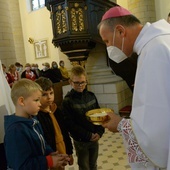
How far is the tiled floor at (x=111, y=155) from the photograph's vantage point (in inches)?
137

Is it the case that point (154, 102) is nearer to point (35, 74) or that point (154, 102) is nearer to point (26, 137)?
point (26, 137)

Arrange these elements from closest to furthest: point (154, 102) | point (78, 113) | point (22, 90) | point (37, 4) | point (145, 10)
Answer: point (154, 102) → point (22, 90) → point (78, 113) → point (145, 10) → point (37, 4)

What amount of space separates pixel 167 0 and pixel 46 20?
8805 millimetres

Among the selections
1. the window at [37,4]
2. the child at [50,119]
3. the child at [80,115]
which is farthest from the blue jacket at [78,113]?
the window at [37,4]

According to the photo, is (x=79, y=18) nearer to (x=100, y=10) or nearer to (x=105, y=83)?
(x=100, y=10)

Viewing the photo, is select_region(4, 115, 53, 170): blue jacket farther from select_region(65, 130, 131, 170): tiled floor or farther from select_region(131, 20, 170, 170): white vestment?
select_region(65, 130, 131, 170): tiled floor

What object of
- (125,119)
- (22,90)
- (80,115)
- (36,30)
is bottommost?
(80,115)

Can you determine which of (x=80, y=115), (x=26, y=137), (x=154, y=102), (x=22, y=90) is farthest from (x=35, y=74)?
(x=154, y=102)

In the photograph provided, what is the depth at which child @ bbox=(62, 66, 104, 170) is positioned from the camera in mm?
2334

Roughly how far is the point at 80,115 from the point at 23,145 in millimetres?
930

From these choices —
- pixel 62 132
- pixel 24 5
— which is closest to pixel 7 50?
pixel 62 132

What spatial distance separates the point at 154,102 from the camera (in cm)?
123

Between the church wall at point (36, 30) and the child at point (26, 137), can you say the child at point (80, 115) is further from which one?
the church wall at point (36, 30)

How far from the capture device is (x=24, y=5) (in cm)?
1648
